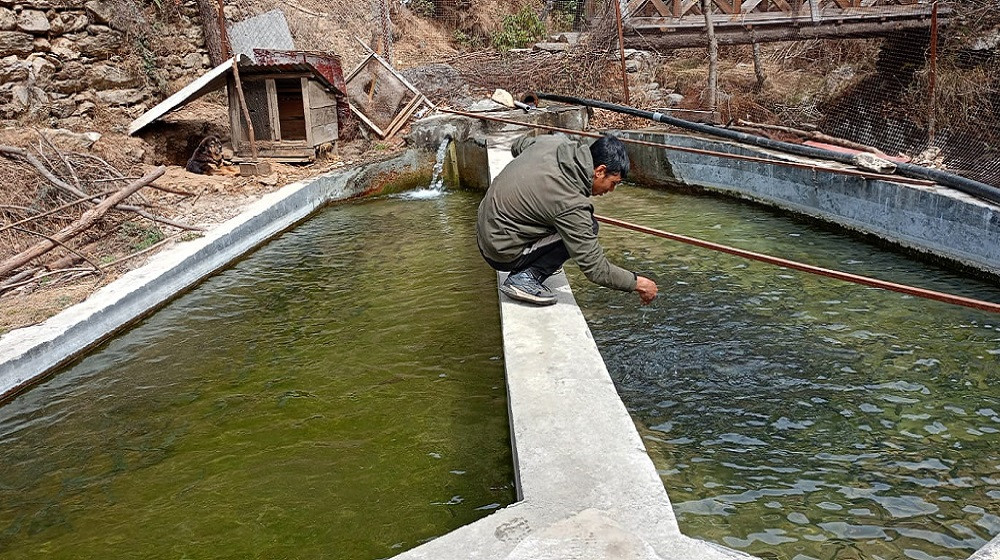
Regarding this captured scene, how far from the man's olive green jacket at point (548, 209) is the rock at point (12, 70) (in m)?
7.74

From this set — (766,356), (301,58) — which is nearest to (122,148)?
(301,58)

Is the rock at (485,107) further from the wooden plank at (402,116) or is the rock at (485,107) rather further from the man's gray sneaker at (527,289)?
the man's gray sneaker at (527,289)

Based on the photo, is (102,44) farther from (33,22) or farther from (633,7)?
(633,7)

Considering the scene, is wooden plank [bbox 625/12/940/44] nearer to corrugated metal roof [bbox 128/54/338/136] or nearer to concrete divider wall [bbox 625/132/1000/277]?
concrete divider wall [bbox 625/132/1000/277]

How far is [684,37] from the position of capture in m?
11.1

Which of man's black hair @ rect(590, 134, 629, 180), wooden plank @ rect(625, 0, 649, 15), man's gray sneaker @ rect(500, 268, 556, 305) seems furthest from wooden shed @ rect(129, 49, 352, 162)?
man's black hair @ rect(590, 134, 629, 180)

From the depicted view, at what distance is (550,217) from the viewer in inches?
158

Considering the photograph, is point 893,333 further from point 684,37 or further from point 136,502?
point 684,37

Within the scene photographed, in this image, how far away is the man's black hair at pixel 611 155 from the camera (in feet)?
12.8

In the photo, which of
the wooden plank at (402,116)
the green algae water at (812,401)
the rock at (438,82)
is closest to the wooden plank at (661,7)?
the rock at (438,82)

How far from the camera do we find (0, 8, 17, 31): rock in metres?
8.70

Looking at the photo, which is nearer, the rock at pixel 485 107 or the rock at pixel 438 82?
the rock at pixel 485 107

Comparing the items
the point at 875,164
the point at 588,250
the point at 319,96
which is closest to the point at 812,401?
the point at 588,250

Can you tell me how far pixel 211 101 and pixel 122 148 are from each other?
375 cm
